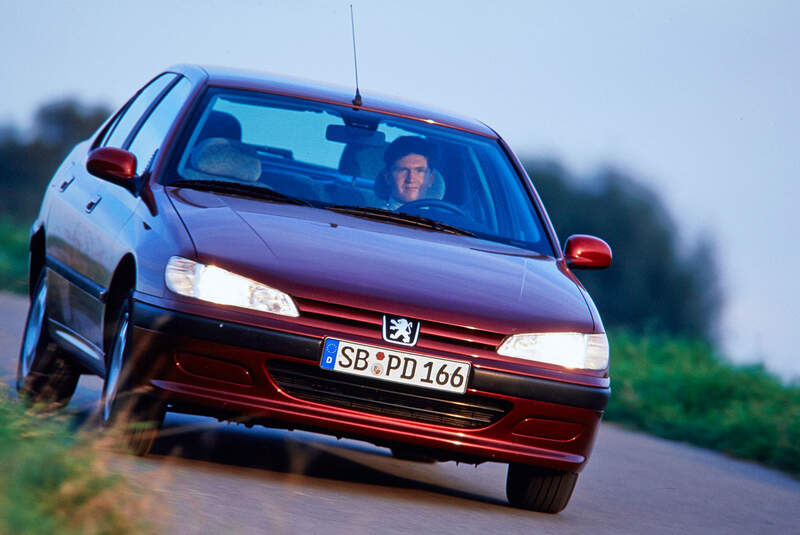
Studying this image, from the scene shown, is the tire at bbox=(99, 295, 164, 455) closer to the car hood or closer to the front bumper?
the front bumper

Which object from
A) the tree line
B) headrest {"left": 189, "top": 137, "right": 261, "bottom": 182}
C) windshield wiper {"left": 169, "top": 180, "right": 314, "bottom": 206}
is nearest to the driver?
windshield wiper {"left": 169, "top": 180, "right": 314, "bottom": 206}

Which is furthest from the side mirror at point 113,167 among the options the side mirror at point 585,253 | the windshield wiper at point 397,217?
the side mirror at point 585,253

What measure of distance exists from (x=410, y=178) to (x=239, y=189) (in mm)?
918

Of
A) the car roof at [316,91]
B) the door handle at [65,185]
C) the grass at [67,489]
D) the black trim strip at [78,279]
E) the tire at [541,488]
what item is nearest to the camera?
the grass at [67,489]

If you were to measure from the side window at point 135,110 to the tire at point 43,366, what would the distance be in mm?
828

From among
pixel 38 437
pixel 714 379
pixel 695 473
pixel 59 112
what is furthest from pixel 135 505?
pixel 59 112

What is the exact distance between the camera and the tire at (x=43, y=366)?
24.7 ft

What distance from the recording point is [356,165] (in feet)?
23.6

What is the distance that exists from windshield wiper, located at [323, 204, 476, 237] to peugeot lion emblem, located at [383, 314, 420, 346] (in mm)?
1103

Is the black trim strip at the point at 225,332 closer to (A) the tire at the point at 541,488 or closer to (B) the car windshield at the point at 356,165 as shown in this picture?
(B) the car windshield at the point at 356,165

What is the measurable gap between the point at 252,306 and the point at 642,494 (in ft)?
9.80

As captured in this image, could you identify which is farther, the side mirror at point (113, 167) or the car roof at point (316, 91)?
the car roof at point (316, 91)

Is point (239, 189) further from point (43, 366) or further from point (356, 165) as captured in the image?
point (43, 366)

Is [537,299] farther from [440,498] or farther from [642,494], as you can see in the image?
[642,494]
